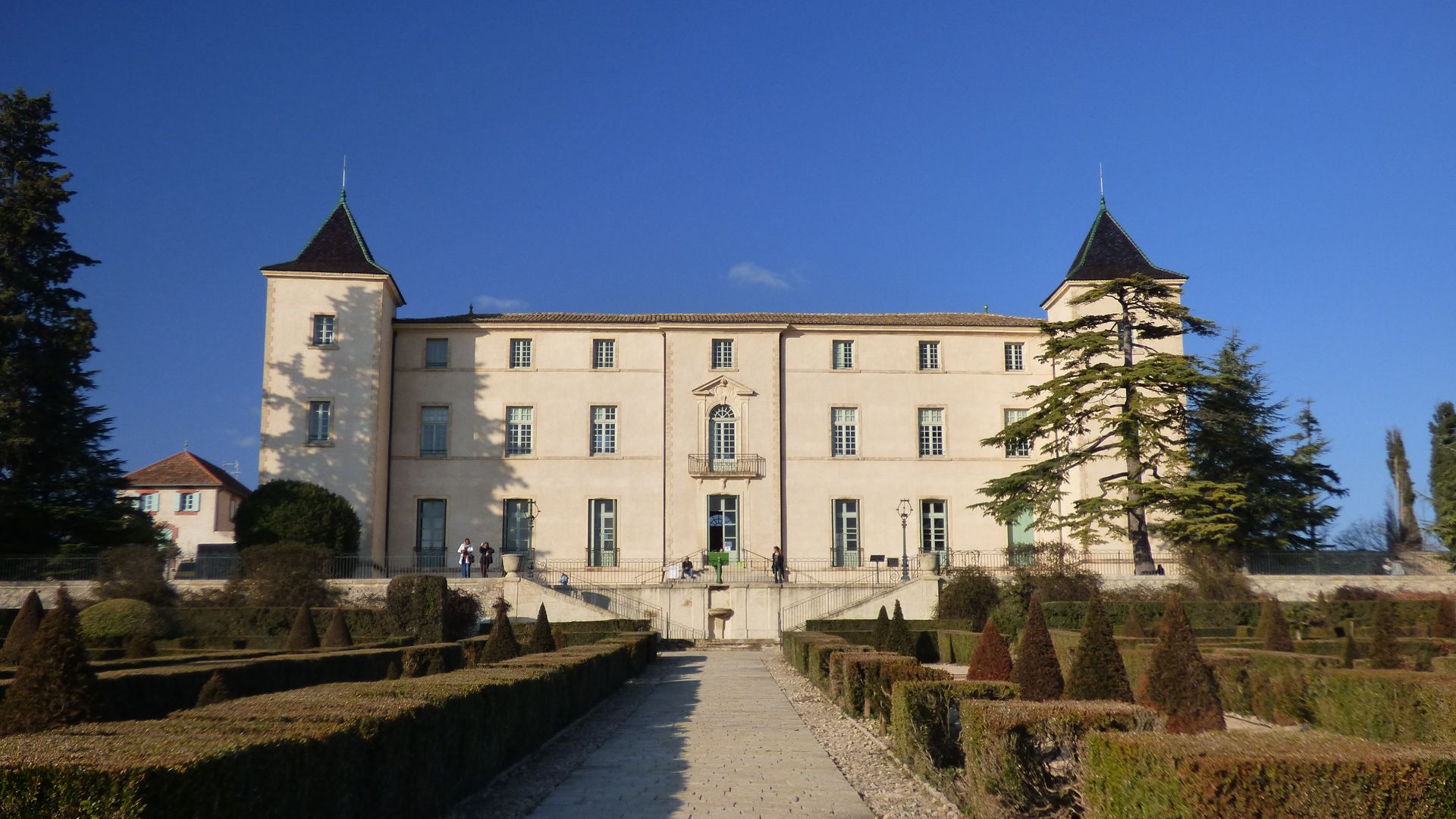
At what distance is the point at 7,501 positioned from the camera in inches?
1190

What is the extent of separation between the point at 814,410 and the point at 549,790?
94.8ft

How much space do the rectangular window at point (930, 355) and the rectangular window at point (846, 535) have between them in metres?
5.33

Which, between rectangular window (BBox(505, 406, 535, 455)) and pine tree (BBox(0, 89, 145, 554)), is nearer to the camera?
pine tree (BBox(0, 89, 145, 554))

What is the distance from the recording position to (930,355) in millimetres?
38281

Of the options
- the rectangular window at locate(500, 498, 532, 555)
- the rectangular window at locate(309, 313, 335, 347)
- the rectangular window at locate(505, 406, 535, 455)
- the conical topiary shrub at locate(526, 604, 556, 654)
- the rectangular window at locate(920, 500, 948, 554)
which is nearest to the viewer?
the conical topiary shrub at locate(526, 604, 556, 654)

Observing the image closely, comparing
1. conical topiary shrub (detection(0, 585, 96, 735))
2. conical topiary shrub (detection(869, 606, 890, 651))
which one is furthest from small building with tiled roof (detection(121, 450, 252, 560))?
conical topiary shrub (detection(0, 585, 96, 735))

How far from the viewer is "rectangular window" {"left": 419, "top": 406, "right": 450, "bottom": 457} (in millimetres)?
36875

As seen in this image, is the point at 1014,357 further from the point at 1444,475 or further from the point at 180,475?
the point at 180,475

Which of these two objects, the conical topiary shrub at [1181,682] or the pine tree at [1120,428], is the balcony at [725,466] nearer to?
the pine tree at [1120,428]

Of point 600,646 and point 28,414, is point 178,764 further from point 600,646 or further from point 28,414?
point 28,414

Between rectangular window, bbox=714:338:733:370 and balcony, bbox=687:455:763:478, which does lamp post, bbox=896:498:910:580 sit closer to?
balcony, bbox=687:455:763:478

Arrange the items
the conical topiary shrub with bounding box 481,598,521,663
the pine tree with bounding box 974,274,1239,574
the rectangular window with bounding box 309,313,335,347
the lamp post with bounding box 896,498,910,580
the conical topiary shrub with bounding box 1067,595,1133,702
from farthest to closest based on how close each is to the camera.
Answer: the rectangular window with bounding box 309,313,335,347 < the lamp post with bounding box 896,498,910,580 < the pine tree with bounding box 974,274,1239,574 < the conical topiary shrub with bounding box 481,598,521,663 < the conical topiary shrub with bounding box 1067,595,1133,702

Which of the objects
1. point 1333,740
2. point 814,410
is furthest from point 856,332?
point 1333,740

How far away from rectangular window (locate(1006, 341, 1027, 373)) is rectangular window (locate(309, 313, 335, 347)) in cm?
2205
